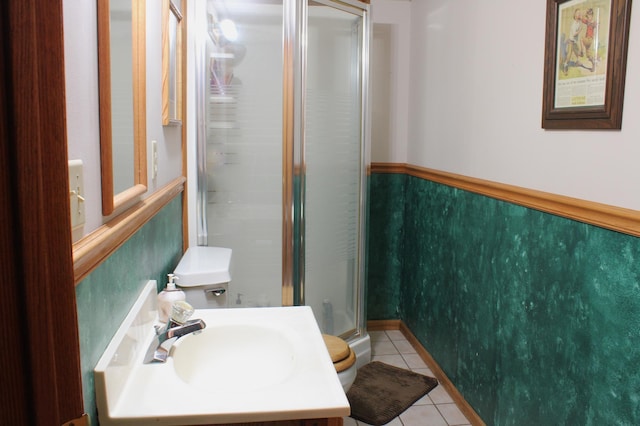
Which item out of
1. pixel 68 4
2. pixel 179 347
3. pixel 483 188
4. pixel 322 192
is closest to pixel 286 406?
pixel 179 347

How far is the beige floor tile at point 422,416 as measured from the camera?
8.39 feet

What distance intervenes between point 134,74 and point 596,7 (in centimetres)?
135

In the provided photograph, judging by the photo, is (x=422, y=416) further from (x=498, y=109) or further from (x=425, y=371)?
(x=498, y=109)

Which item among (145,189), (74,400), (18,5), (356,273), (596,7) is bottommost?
(356,273)

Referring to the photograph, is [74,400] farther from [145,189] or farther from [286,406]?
[145,189]

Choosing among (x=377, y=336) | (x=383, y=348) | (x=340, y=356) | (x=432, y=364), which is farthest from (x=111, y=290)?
(x=377, y=336)

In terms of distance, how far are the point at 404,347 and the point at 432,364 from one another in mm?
382

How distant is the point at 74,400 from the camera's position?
61 cm

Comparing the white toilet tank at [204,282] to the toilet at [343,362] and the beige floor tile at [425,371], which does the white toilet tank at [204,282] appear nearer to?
the toilet at [343,362]

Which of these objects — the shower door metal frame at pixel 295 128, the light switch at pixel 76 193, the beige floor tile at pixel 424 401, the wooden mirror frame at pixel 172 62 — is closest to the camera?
the light switch at pixel 76 193

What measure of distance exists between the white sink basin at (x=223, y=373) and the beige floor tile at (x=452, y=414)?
135cm

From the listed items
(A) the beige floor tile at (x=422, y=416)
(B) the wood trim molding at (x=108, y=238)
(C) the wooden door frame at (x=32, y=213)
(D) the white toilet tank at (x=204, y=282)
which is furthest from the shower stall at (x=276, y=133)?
(C) the wooden door frame at (x=32, y=213)

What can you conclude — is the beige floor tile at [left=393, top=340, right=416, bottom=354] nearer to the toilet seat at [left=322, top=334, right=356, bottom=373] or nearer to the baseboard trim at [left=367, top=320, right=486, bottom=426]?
the baseboard trim at [left=367, top=320, right=486, bottom=426]

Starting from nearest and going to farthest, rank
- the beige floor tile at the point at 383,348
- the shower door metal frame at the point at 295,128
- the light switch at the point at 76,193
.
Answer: the light switch at the point at 76,193 < the shower door metal frame at the point at 295,128 < the beige floor tile at the point at 383,348
